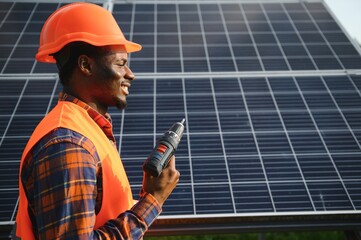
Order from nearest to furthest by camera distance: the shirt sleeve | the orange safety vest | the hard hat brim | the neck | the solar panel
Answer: the shirt sleeve → the orange safety vest → the hard hat brim → the neck → the solar panel

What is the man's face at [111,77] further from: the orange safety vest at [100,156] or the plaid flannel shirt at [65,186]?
the plaid flannel shirt at [65,186]

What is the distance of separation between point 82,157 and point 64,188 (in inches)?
6.2

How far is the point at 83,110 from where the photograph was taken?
1.85 m

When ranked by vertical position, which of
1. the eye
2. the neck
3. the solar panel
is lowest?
the solar panel

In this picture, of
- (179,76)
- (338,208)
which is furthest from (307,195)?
(179,76)

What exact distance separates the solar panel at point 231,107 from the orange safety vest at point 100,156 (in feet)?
6.12

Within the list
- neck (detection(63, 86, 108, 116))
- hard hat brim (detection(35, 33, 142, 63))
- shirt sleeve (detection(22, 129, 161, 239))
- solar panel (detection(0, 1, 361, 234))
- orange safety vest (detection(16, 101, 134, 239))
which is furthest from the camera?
solar panel (detection(0, 1, 361, 234))

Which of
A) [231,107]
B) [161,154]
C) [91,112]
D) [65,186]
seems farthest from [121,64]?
[231,107]

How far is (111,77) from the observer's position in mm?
1912

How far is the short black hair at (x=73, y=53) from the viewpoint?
1.87 m

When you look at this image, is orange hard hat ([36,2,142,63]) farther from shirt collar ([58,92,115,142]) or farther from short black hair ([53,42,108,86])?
shirt collar ([58,92,115,142])

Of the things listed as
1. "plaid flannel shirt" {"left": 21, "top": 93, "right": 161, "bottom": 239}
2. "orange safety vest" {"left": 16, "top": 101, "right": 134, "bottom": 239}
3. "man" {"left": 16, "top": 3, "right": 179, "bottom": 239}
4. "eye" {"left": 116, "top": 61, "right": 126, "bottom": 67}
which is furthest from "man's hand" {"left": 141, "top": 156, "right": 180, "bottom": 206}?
"eye" {"left": 116, "top": 61, "right": 126, "bottom": 67}

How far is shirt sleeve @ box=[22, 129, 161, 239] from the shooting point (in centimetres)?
141

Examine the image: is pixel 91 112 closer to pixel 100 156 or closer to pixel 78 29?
pixel 100 156
